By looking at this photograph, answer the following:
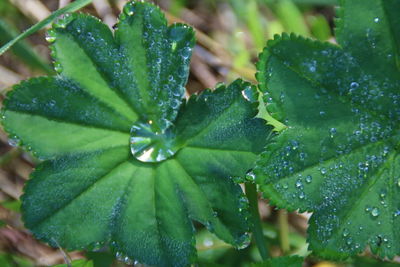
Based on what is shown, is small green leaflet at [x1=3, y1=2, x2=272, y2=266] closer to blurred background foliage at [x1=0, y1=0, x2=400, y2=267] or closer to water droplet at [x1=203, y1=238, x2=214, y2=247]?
blurred background foliage at [x1=0, y1=0, x2=400, y2=267]

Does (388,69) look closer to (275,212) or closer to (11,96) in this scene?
(275,212)

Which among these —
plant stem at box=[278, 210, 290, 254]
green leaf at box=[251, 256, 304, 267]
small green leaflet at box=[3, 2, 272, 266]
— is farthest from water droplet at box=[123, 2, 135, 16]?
plant stem at box=[278, 210, 290, 254]

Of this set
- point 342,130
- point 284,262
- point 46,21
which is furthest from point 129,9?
point 284,262

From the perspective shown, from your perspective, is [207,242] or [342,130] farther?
[207,242]

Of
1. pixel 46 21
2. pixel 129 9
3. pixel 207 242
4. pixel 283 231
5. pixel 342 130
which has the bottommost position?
pixel 283 231

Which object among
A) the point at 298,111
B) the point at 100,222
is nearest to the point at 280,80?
the point at 298,111

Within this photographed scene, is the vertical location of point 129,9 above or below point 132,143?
above

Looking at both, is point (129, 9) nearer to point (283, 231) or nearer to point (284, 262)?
point (284, 262)
